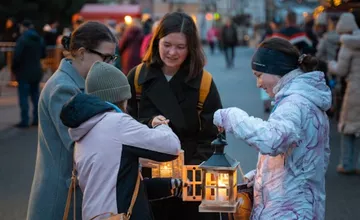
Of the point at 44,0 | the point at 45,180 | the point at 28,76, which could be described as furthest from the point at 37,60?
the point at 44,0

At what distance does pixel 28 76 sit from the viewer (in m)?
14.8

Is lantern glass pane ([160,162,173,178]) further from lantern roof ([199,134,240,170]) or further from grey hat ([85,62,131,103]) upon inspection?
grey hat ([85,62,131,103])

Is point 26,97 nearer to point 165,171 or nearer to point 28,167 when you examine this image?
point 28,167

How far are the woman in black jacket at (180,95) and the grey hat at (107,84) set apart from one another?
0.99 m

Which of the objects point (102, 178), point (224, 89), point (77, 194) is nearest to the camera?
point (102, 178)

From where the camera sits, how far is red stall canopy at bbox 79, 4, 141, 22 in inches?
1816

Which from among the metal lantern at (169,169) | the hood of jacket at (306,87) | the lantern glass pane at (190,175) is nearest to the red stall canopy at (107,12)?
the metal lantern at (169,169)

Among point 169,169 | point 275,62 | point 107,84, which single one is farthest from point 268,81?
point 107,84

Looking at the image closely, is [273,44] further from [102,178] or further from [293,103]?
[102,178]

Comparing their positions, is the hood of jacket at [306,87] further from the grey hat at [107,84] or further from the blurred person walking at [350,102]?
the blurred person walking at [350,102]

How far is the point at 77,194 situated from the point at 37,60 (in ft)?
38.1

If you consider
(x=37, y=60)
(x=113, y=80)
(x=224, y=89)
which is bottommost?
(x=224, y=89)

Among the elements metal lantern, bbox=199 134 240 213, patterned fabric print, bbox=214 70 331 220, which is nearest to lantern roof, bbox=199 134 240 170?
metal lantern, bbox=199 134 240 213

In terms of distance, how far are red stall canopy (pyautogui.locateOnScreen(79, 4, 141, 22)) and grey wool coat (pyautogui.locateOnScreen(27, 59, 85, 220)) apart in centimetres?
4179
